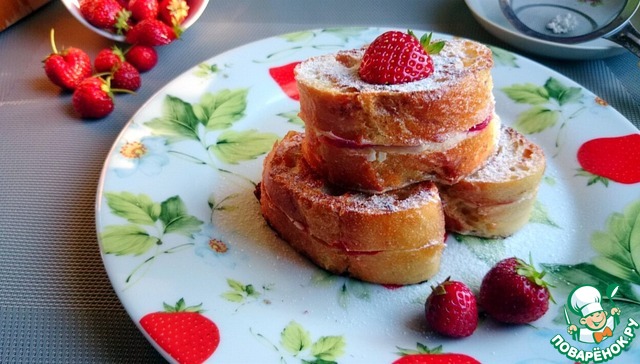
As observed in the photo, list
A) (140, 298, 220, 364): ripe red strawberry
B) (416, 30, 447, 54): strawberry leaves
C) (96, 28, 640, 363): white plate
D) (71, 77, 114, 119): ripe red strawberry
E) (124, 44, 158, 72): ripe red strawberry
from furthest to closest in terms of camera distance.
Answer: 1. (124, 44, 158, 72): ripe red strawberry
2. (71, 77, 114, 119): ripe red strawberry
3. (416, 30, 447, 54): strawberry leaves
4. (96, 28, 640, 363): white plate
5. (140, 298, 220, 364): ripe red strawberry

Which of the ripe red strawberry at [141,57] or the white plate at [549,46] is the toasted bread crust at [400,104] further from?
the ripe red strawberry at [141,57]

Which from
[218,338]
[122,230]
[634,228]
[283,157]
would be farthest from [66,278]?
[634,228]

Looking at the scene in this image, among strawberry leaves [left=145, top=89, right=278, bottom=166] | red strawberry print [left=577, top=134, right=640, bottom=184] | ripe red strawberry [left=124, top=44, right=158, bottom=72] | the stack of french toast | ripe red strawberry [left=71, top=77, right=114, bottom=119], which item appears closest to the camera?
the stack of french toast

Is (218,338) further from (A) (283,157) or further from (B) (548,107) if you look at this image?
(B) (548,107)

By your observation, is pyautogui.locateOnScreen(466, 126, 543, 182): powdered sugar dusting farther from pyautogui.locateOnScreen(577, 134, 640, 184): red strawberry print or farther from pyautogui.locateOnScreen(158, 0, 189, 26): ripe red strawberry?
pyautogui.locateOnScreen(158, 0, 189, 26): ripe red strawberry

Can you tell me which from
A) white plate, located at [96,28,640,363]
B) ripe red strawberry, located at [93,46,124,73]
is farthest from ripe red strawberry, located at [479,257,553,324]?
ripe red strawberry, located at [93,46,124,73]

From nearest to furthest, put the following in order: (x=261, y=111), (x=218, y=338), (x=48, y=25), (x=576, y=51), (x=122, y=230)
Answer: (x=218, y=338) → (x=122, y=230) → (x=261, y=111) → (x=576, y=51) → (x=48, y=25)

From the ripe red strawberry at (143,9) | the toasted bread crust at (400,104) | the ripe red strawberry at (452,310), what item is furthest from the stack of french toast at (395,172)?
the ripe red strawberry at (143,9)
